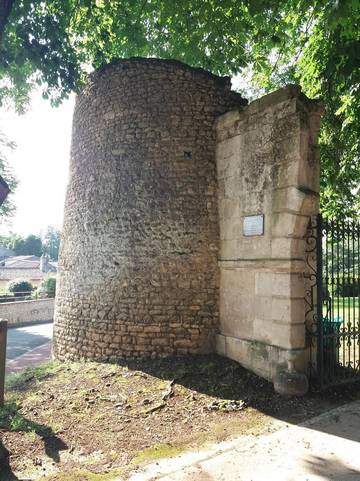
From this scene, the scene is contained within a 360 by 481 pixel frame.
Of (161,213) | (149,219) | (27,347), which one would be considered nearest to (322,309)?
(161,213)

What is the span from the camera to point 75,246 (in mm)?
8227

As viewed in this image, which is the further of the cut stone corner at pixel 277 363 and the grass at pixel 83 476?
the cut stone corner at pixel 277 363

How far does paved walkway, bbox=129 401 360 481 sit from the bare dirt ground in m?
0.26

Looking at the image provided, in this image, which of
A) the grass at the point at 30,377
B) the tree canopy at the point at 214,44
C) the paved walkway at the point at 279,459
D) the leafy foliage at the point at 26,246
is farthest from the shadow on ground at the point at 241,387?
the leafy foliage at the point at 26,246

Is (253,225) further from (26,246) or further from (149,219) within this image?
(26,246)

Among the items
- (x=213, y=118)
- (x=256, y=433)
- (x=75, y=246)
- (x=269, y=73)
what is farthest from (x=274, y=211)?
(x=269, y=73)

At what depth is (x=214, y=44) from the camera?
28.2 feet

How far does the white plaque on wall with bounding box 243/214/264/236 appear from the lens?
6161mm

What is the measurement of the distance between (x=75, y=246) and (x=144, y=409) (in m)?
4.07

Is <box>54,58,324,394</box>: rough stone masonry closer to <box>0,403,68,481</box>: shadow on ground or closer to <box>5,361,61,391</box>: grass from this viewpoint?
<box>5,361,61,391</box>: grass

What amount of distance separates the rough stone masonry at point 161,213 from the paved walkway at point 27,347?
3.92m

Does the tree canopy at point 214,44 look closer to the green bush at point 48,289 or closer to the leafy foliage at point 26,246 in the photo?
the green bush at point 48,289

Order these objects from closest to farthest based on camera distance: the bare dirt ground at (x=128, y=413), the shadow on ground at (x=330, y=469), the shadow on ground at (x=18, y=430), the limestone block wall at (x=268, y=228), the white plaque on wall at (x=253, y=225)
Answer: the shadow on ground at (x=330, y=469)
the shadow on ground at (x=18, y=430)
the bare dirt ground at (x=128, y=413)
the limestone block wall at (x=268, y=228)
the white plaque on wall at (x=253, y=225)

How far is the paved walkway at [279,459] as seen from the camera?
3.52 metres
